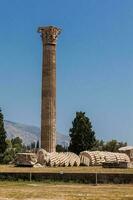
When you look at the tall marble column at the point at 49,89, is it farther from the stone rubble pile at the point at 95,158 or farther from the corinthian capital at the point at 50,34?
the stone rubble pile at the point at 95,158

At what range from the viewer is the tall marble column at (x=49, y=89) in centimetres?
5222

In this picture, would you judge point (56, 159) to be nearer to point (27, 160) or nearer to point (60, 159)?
point (60, 159)

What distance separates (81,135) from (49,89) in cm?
1656

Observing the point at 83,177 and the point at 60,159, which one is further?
the point at 60,159

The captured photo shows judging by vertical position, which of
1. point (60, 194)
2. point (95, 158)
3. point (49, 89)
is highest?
point (49, 89)

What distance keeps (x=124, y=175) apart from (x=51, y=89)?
29265 mm

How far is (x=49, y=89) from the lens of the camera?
53.2m

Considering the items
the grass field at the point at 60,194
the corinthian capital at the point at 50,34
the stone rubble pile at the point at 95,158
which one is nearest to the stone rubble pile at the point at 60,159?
the stone rubble pile at the point at 95,158

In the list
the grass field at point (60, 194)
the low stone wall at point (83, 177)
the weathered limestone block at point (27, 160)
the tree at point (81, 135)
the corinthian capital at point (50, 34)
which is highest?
the corinthian capital at point (50, 34)

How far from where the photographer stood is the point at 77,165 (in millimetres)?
46594

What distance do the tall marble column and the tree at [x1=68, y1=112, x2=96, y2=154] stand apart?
15821 millimetres

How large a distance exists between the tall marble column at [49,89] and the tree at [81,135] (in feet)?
51.9

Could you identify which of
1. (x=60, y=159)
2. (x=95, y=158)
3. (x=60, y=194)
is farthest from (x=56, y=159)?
(x=60, y=194)

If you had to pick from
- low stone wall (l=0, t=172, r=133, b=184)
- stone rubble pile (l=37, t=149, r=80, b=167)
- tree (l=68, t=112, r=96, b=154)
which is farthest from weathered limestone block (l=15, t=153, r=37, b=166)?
tree (l=68, t=112, r=96, b=154)
